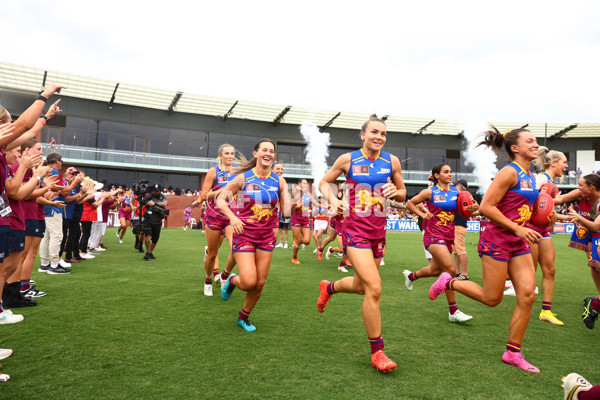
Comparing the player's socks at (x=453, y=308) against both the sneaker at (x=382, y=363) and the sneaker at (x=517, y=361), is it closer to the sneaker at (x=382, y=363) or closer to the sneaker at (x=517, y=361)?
the sneaker at (x=517, y=361)

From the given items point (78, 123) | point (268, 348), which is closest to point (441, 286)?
point (268, 348)

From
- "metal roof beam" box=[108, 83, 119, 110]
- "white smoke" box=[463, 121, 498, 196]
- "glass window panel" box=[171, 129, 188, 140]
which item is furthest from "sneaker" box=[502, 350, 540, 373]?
"white smoke" box=[463, 121, 498, 196]

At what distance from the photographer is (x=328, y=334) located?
15.1 feet

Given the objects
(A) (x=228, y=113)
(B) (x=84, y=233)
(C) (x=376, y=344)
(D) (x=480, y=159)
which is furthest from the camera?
(D) (x=480, y=159)

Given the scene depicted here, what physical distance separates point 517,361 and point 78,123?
39141 millimetres

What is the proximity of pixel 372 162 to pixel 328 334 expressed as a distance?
2156 millimetres

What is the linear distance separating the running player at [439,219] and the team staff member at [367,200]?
2.03 metres

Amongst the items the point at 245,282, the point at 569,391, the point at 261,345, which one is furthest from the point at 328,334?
the point at 569,391

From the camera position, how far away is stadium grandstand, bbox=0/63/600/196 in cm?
3212

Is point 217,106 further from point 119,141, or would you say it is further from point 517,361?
point 517,361

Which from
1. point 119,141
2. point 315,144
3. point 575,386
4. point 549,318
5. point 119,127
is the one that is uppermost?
point 119,127

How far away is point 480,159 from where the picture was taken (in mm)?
44438

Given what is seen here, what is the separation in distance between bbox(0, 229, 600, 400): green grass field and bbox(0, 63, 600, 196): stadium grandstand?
29887mm

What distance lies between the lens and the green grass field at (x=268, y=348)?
3.13 m
